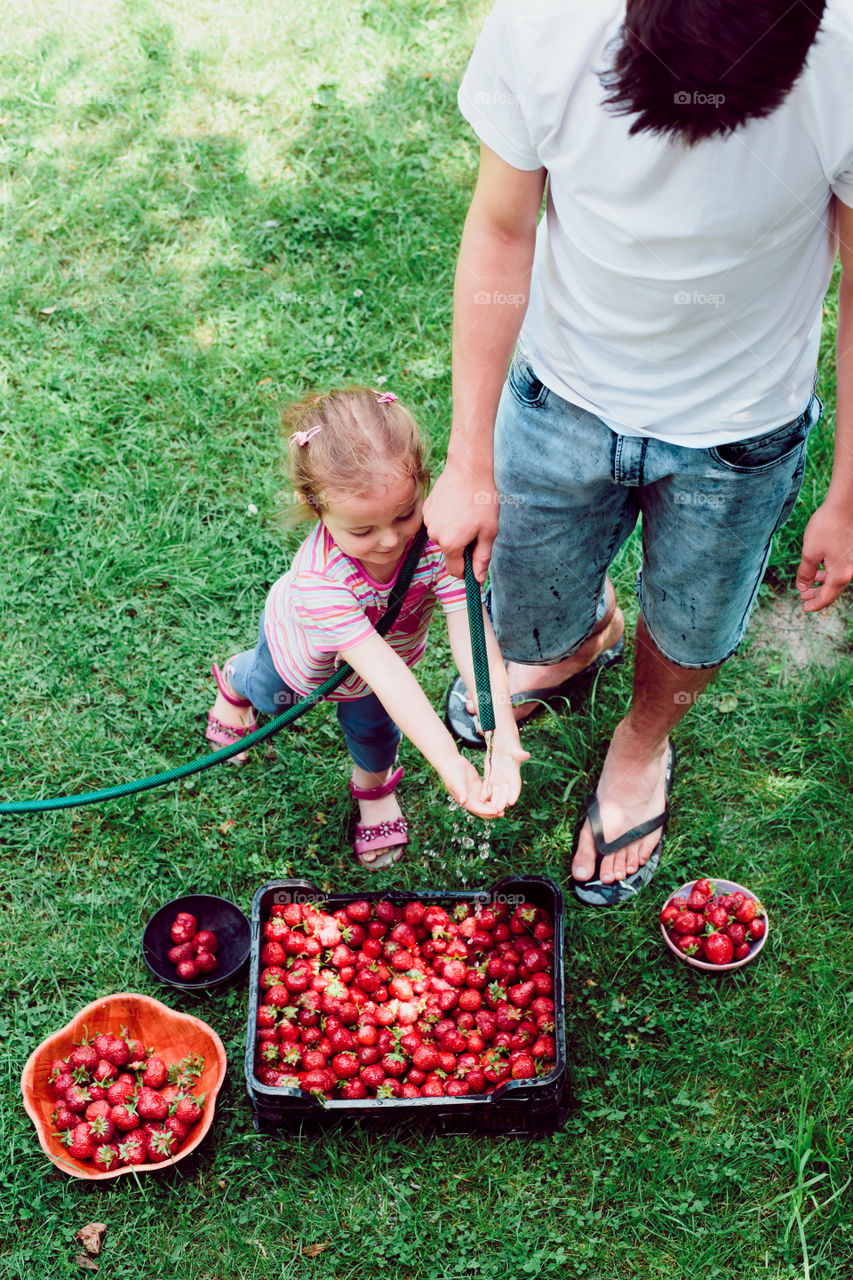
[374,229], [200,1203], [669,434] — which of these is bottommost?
[200,1203]

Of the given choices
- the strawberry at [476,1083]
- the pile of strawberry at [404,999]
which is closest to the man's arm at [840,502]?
the pile of strawberry at [404,999]

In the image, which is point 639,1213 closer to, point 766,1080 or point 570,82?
point 766,1080

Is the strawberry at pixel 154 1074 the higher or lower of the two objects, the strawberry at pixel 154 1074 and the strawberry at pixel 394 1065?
the lower

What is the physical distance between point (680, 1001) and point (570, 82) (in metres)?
2.13

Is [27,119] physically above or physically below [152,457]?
above

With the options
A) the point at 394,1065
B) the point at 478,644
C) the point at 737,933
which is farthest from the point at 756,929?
the point at 478,644

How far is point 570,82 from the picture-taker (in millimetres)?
1578

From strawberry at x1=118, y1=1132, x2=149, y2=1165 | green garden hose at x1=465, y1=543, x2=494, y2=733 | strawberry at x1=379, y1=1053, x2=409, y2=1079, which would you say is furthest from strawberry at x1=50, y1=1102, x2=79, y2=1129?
green garden hose at x1=465, y1=543, x2=494, y2=733

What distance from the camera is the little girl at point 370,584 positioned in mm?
2074

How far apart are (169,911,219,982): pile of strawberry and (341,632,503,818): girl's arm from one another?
3.05ft

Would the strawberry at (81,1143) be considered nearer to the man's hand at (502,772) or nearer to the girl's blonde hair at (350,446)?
the man's hand at (502,772)

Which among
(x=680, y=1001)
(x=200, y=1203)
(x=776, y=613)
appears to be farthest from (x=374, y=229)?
(x=200, y=1203)

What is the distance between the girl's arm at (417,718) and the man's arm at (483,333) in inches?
10.0

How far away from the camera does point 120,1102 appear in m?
2.43
